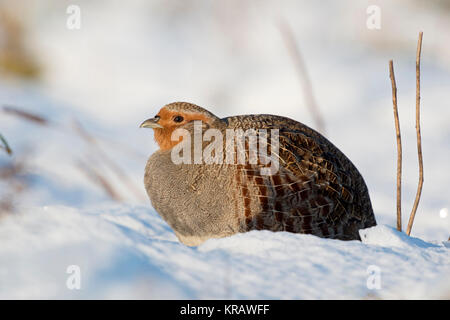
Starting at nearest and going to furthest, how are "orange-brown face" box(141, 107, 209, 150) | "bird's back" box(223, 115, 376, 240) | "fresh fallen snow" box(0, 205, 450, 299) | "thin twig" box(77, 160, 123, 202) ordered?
"fresh fallen snow" box(0, 205, 450, 299) → "bird's back" box(223, 115, 376, 240) → "thin twig" box(77, 160, 123, 202) → "orange-brown face" box(141, 107, 209, 150)

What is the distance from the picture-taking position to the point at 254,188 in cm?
256

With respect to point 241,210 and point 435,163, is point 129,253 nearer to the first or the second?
point 241,210

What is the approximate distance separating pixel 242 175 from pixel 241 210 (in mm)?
161

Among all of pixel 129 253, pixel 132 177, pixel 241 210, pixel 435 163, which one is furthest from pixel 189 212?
pixel 435 163

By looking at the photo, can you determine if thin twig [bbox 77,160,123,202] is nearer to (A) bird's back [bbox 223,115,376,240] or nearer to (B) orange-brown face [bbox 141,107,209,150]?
(B) orange-brown face [bbox 141,107,209,150]

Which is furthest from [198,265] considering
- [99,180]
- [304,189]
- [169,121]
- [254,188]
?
[169,121]

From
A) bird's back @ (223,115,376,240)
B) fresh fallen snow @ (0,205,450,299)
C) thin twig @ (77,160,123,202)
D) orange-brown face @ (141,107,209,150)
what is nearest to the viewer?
fresh fallen snow @ (0,205,450,299)

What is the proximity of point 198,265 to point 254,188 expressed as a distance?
3.03 ft

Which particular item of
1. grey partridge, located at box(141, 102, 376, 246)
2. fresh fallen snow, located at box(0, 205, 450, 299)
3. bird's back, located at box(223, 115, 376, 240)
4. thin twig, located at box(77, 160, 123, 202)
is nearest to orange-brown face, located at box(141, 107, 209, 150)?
grey partridge, located at box(141, 102, 376, 246)

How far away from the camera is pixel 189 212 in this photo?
2641 millimetres

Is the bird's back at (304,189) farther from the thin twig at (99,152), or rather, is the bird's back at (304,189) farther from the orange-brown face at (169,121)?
the thin twig at (99,152)

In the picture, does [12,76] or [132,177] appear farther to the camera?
[12,76]

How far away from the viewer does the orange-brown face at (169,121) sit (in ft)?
9.65

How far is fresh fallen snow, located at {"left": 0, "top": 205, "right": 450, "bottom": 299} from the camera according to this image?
4.91ft
